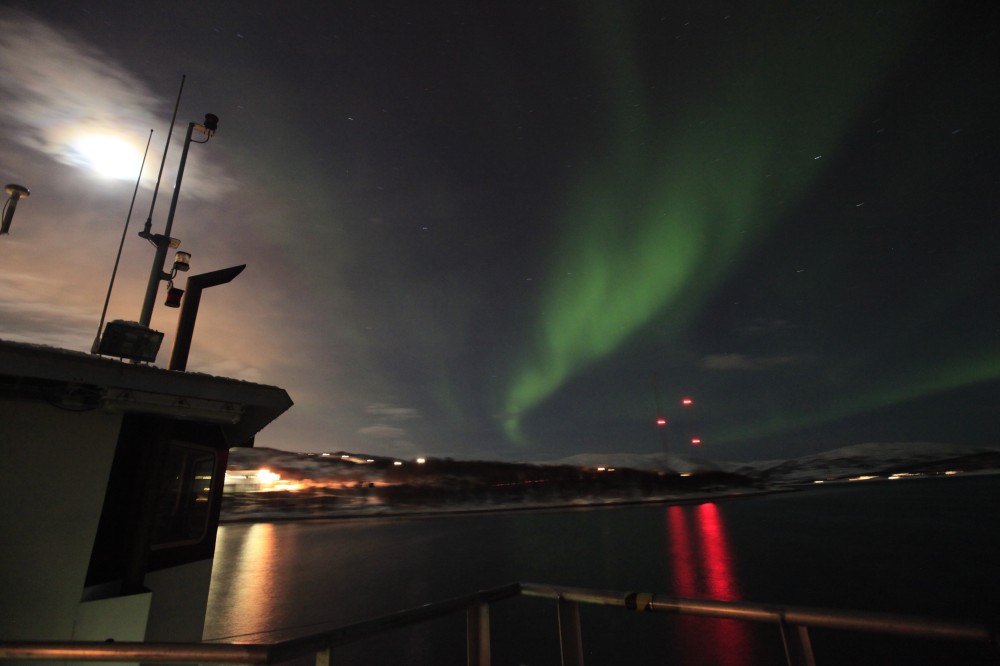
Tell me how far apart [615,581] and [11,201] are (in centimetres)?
3669

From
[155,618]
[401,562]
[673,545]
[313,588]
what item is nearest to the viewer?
[155,618]

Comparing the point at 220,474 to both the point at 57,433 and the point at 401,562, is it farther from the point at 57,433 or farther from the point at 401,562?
the point at 401,562

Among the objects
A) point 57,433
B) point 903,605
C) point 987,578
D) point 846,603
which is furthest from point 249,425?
point 987,578

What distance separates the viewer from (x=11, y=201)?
23.5 feet

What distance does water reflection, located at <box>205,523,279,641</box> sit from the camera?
20.0m

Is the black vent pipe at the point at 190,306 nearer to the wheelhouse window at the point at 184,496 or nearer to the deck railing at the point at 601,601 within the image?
the wheelhouse window at the point at 184,496

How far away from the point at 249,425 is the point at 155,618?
285cm

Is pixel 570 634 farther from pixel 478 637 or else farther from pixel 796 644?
pixel 796 644

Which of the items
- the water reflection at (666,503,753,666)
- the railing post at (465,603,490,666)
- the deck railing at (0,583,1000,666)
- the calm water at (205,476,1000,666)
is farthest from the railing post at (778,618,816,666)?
the railing post at (465,603,490,666)

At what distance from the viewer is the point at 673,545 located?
53.9 meters

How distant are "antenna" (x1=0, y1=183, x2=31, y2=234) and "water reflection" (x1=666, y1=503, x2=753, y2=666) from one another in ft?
34.4

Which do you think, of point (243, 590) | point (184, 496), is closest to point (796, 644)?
point (184, 496)

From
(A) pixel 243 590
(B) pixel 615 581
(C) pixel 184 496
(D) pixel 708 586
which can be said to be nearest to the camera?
(C) pixel 184 496

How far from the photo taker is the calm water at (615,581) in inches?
725
